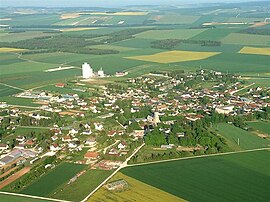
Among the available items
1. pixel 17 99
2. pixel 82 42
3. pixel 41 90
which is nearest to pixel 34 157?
pixel 17 99

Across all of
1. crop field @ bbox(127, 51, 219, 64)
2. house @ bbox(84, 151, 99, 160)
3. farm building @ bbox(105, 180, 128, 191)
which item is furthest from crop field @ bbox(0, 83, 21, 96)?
farm building @ bbox(105, 180, 128, 191)

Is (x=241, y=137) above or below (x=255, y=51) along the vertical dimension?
above

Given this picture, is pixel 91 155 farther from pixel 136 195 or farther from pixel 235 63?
pixel 235 63

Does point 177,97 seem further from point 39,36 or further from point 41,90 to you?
point 39,36

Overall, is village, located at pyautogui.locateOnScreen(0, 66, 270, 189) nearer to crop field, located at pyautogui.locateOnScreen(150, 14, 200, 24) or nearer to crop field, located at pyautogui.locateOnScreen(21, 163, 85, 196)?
crop field, located at pyautogui.locateOnScreen(21, 163, 85, 196)

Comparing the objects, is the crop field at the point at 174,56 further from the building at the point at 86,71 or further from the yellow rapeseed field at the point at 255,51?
the building at the point at 86,71

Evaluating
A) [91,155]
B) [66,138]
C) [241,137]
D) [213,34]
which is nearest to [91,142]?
[66,138]

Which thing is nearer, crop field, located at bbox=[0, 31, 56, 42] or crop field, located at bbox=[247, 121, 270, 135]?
crop field, located at bbox=[247, 121, 270, 135]
